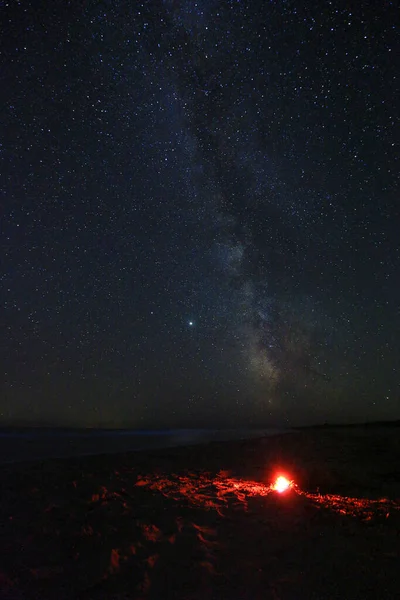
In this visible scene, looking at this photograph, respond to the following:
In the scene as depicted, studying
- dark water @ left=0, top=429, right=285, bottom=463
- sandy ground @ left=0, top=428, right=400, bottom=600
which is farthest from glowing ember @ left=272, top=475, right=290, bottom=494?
dark water @ left=0, top=429, right=285, bottom=463

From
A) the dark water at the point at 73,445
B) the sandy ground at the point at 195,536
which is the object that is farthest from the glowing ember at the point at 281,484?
the dark water at the point at 73,445

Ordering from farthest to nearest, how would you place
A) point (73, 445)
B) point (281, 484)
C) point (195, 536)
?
point (73, 445) → point (281, 484) → point (195, 536)

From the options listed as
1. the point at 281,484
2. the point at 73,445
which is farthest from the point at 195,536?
the point at 73,445

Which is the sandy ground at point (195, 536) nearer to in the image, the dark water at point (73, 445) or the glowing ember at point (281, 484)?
the glowing ember at point (281, 484)

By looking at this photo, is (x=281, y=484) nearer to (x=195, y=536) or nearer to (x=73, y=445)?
(x=195, y=536)

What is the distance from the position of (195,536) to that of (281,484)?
4855 millimetres

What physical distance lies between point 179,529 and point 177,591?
1977mm

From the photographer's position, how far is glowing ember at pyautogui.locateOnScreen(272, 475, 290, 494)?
9.20 metres

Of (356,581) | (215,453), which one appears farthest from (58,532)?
(215,453)

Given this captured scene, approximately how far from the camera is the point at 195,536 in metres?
5.65

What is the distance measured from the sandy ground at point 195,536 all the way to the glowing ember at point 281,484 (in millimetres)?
249

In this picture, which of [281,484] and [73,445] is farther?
[73,445]

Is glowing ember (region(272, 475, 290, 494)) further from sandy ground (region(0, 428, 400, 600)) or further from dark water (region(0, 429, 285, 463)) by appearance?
dark water (region(0, 429, 285, 463))

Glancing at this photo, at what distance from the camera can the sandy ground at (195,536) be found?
4.16 meters
